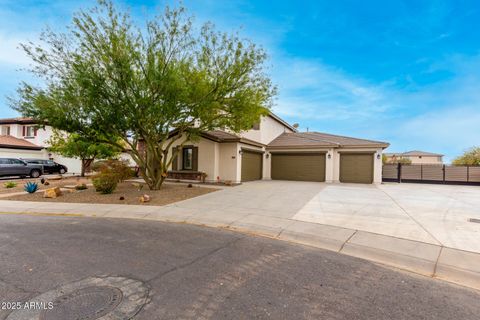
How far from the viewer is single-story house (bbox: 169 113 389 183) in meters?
16.5

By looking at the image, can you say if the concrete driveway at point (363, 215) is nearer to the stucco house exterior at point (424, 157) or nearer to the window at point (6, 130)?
the window at point (6, 130)

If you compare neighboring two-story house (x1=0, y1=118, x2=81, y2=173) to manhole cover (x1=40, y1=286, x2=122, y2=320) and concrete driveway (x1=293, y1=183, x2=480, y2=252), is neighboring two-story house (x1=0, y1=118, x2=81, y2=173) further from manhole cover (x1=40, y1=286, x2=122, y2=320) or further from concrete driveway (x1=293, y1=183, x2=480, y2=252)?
concrete driveway (x1=293, y1=183, x2=480, y2=252)

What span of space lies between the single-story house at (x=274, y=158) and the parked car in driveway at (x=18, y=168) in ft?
38.9

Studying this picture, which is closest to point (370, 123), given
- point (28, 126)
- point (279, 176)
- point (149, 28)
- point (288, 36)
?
point (279, 176)

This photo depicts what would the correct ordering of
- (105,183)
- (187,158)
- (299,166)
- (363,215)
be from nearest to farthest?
(363,215) < (105,183) < (187,158) < (299,166)

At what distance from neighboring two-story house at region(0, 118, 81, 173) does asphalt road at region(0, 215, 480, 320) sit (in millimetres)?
24295

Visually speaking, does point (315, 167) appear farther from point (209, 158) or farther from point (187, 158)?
point (187, 158)

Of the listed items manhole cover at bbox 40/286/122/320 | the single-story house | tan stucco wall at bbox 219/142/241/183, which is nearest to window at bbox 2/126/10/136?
the single-story house

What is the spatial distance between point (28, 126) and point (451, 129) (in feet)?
179

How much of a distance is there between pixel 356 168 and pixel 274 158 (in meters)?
6.86

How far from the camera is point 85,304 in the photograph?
265 cm

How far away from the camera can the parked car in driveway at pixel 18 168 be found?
16605mm

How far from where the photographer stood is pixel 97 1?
866 centimetres

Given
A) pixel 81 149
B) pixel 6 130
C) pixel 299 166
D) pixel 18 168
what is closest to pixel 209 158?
pixel 299 166
